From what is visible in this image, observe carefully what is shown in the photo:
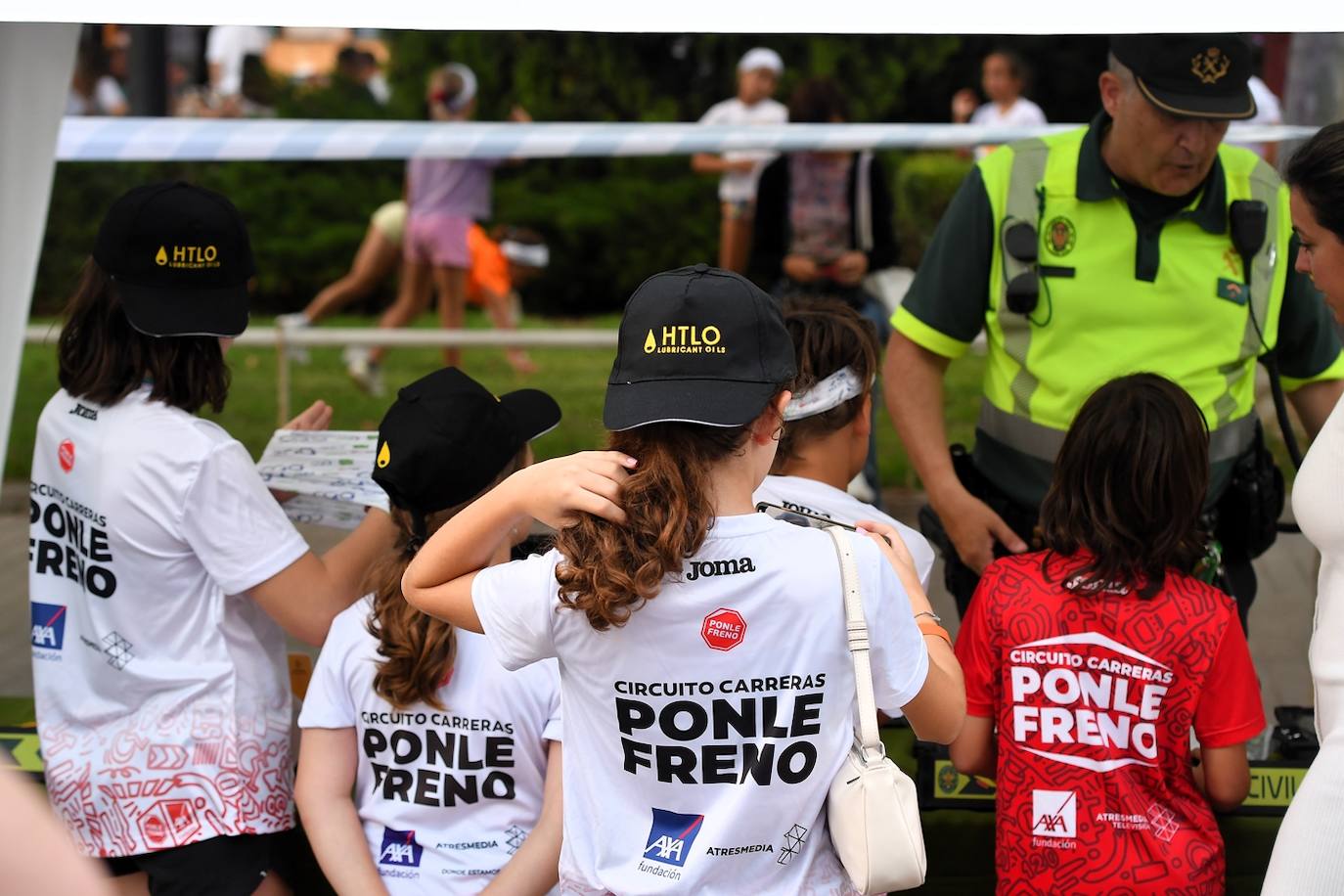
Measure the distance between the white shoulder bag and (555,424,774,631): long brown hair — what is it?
0.20m

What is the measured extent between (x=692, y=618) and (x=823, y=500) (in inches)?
33.6

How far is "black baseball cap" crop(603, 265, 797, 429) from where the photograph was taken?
1905mm

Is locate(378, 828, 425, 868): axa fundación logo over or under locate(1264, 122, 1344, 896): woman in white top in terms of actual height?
under

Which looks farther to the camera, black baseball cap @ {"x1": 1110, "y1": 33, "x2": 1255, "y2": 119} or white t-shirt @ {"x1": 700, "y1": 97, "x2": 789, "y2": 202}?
white t-shirt @ {"x1": 700, "y1": 97, "x2": 789, "y2": 202}

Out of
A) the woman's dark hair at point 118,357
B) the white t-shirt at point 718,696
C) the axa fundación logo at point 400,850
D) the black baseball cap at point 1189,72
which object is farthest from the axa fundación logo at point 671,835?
the black baseball cap at point 1189,72

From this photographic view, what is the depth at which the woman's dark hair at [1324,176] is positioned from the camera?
7.38ft

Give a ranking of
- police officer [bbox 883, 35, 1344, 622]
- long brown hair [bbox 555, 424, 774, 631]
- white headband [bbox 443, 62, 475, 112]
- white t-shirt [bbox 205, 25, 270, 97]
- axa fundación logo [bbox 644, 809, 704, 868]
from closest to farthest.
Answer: long brown hair [bbox 555, 424, 774, 631] → axa fundación logo [bbox 644, 809, 704, 868] → police officer [bbox 883, 35, 1344, 622] → white headband [bbox 443, 62, 475, 112] → white t-shirt [bbox 205, 25, 270, 97]

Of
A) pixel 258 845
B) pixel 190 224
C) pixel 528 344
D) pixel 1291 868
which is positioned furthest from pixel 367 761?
pixel 528 344

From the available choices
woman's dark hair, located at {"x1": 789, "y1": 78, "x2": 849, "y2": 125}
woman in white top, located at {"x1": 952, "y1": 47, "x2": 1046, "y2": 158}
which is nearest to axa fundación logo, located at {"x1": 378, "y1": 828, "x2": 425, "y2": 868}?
woman's dark hair, located at {"x1": 789, "y1": 78, "x2": 849, "y2": 125}

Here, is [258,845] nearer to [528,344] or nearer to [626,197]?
[528,344]

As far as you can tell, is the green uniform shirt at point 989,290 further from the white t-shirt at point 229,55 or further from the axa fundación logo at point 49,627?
the white t-shirt at point 229,55

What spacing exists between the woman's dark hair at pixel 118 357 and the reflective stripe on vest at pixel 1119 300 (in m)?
1.71

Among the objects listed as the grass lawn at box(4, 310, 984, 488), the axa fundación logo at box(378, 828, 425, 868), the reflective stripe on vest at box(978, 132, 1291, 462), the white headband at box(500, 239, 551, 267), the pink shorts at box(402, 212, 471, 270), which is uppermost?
the reflective stripe on vest at box(978, 132, 1291, 462)

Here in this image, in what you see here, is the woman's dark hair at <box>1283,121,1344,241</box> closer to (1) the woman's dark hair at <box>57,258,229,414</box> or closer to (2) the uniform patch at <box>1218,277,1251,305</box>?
(2) the uniform patch at <box>1218,277,1251,305</box>
